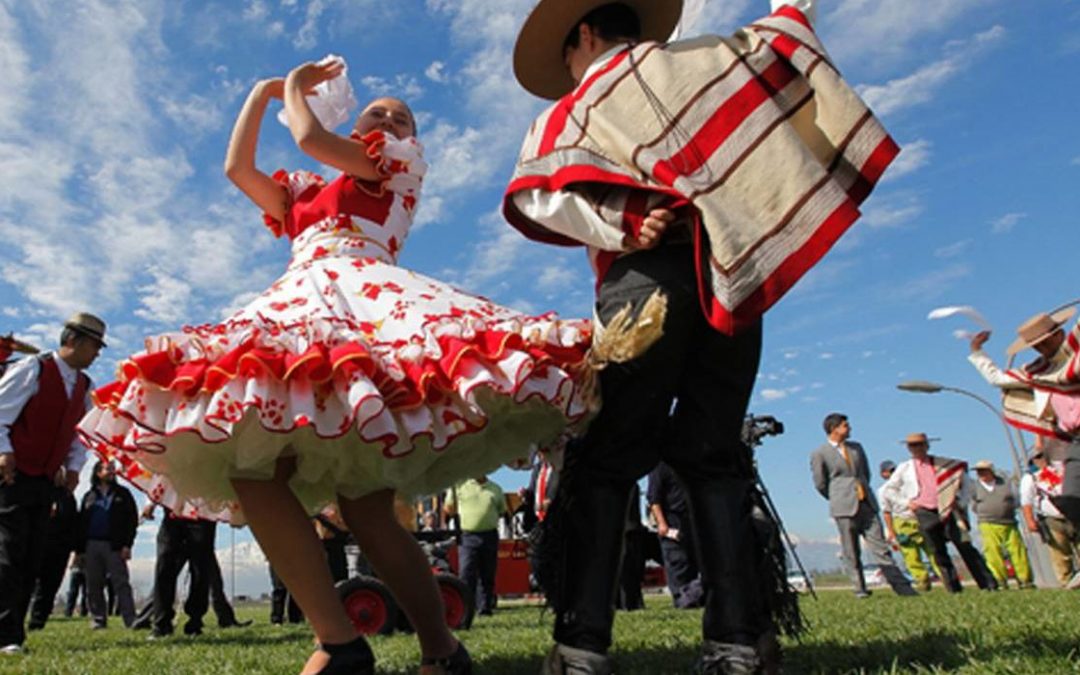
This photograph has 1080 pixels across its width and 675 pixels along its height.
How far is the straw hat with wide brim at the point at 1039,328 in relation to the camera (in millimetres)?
5426

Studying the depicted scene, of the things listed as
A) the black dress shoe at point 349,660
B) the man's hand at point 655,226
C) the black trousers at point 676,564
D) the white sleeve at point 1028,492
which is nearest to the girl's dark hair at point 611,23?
the man's hand at point 655,226

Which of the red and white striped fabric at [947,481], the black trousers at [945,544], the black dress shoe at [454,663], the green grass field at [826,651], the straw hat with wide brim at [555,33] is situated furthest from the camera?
the red and white striped fabric at [947,481]

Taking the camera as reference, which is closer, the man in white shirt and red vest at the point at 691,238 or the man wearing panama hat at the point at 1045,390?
the man in white shirt and red vest at the point at 691,238

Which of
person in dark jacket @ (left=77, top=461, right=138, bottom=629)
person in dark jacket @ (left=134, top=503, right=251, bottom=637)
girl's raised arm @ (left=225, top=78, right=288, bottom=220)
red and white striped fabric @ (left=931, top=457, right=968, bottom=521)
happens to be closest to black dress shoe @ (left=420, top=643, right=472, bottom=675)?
girl's raised arm @ (left=225, top=78, right=288, bottom=220)

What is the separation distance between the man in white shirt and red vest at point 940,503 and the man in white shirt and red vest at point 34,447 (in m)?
9.74

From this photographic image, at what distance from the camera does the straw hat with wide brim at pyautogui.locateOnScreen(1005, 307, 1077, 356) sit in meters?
5.43

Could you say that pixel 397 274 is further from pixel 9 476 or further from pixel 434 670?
pixel 9 476

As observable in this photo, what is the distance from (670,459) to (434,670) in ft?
3.19

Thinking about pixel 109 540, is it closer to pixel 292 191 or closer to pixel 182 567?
pixel 182 567

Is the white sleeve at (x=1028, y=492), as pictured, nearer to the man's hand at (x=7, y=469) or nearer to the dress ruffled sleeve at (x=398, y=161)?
the dress ruffled sleeve at (x=398, y=161)

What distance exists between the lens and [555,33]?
2.79 metres

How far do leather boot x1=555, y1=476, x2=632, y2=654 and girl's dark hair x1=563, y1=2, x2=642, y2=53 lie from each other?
1.44 m

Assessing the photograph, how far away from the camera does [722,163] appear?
2.28 m

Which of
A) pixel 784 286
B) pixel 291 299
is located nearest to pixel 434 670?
pixel 291 299
